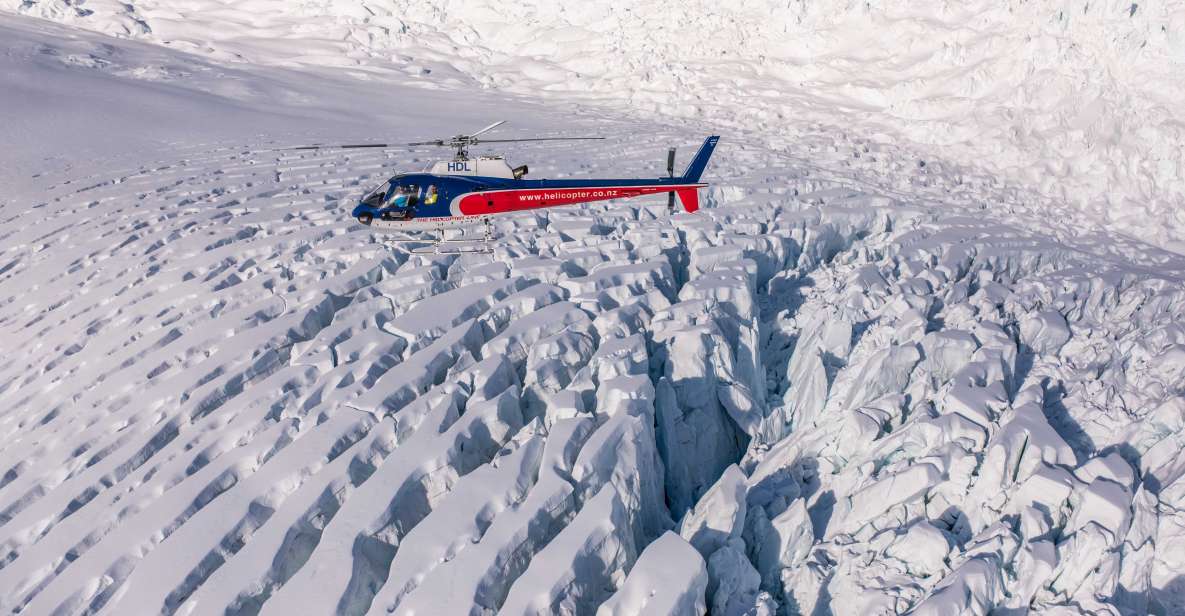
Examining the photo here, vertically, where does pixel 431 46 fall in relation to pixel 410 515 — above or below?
above

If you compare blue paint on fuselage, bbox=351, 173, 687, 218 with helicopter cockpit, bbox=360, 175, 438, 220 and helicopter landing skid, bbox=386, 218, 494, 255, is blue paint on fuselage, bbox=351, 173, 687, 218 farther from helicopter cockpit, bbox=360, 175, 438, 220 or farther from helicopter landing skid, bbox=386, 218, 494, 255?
helicopter landing skid, bbox=386, 218, 494, 255

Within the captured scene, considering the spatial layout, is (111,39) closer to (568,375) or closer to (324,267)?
(324,267)

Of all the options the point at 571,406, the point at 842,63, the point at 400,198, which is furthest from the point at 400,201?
the point at 842,63

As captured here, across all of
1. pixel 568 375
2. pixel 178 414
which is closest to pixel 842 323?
pixel 568 375

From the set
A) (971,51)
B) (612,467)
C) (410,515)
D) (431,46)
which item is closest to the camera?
(410,515)

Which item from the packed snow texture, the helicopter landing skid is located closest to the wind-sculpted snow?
the helicopter landing skid

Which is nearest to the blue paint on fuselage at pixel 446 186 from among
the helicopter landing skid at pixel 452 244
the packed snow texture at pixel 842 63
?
the helicopter landing skid at pixel 452 244

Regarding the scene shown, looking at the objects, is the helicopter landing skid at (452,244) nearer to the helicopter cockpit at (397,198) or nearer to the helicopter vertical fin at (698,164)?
the helicopter cockpit at (397,198)

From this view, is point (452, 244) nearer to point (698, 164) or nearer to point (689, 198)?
point (689, 198)
